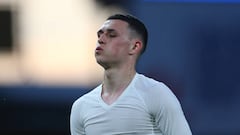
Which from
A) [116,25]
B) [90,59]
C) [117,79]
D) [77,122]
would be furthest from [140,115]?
[90,59]

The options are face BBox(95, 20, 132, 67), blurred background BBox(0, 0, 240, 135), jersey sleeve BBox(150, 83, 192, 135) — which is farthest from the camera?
blurred background BBox(0, 0, 240, 135)

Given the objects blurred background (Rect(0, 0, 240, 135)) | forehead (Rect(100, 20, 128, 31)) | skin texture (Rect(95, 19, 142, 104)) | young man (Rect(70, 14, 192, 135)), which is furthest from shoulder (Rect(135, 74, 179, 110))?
blurred background (Rect(0, 0, 240, 135))

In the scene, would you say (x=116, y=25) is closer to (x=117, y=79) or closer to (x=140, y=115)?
(x=117, y=79)

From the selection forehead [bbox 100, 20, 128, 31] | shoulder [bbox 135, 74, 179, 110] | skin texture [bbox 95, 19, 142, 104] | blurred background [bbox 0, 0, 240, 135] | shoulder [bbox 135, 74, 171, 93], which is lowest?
blurred background [bbox 0, 0, 240, 135]

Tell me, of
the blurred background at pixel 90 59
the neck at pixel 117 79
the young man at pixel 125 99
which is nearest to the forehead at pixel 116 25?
the young man at pixel 125 99

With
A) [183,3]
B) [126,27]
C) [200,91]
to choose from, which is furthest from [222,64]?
[126,27]

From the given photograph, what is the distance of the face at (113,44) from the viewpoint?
2758 millimetres

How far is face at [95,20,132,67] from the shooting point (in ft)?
9.05

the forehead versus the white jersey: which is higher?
the forehead

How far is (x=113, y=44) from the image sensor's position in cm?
277

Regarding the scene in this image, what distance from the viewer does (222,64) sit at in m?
5.97

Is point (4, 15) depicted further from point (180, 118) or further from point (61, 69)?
point (180, 118)

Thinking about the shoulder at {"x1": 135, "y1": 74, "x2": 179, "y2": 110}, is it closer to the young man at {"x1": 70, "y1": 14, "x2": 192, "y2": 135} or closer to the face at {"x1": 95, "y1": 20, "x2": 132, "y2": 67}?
the young man at {"x1": 70, "y1": 14, "x2": 192, "y2": 135}

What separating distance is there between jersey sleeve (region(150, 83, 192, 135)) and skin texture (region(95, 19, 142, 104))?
0.19 m
